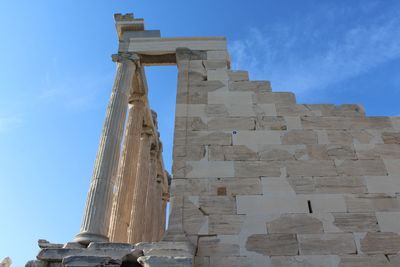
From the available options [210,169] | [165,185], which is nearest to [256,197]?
[210,169]

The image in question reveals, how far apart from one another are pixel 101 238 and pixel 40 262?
7.06 feet

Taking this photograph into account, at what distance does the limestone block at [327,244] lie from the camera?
8922 mm

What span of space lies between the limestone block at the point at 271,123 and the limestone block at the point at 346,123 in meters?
0.62

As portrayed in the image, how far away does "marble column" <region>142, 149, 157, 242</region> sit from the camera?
64.6 feet

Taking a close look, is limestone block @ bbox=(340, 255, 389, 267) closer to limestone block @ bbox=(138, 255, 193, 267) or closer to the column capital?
limestone block @ bbox=(138, 255, 193, 267)

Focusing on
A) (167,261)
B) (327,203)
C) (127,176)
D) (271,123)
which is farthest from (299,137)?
(127,176)

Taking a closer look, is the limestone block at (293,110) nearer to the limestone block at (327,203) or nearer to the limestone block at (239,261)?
the limestone block at (327,203)

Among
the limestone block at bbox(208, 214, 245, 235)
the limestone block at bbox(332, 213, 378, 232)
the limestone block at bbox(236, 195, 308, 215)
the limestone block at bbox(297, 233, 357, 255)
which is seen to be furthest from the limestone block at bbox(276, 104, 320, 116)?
the limestone block at bbox(297, 233, 357, 255)

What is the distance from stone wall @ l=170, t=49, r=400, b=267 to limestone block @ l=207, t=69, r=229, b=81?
147 mm

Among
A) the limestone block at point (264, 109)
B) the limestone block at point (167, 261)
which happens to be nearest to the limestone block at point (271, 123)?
the limestone block at point (264, 109)

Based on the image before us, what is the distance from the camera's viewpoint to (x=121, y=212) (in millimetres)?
15312

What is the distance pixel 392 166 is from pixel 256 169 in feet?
12.2

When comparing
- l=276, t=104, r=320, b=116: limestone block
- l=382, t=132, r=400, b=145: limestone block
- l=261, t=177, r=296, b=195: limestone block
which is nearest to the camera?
l=261, t=177, r=296, b=195: limestone block

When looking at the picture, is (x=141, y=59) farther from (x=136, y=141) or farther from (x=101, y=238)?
(x=101, y=238)
